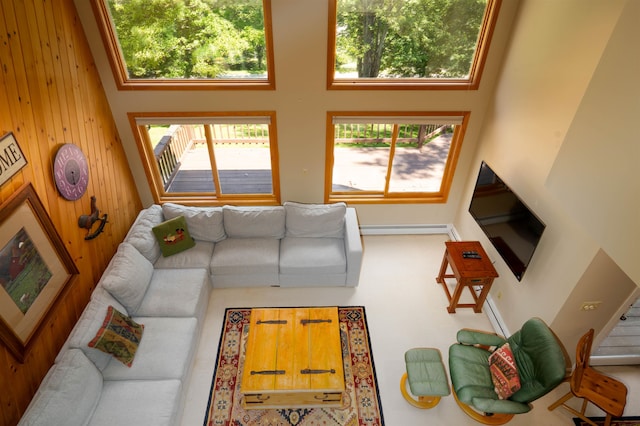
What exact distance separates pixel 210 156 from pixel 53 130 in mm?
1955

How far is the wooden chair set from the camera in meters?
3.31

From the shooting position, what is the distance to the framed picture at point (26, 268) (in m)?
2.93

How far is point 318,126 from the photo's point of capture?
5035mm

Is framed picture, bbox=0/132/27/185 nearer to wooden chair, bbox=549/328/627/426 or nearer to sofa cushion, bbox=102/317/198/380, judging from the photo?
sofa cushion, bbox=102/317/198/380

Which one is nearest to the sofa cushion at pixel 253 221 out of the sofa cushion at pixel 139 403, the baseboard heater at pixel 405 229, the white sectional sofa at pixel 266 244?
the white sectional sofa at pixel 266 244

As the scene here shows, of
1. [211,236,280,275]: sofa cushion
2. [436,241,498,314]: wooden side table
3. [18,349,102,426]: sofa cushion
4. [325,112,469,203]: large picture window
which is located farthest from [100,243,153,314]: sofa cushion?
[436,241,498,314]: wooden side table

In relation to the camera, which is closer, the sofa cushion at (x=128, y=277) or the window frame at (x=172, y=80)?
the sofa cushion at (x=128, y=277)

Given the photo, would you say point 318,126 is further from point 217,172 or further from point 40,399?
point 40,399

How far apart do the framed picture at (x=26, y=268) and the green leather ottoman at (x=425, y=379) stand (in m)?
3.44

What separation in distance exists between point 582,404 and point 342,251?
3.00m

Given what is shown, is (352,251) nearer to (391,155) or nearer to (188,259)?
(391,155)

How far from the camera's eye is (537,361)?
3312mm

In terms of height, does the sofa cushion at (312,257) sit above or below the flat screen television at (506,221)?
below

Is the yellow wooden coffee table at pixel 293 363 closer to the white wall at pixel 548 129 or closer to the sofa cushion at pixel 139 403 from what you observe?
the sofa cushion at pixel 139 403
